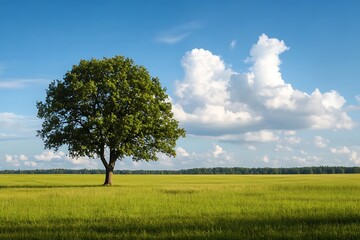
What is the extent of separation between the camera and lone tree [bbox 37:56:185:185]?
5103 cm

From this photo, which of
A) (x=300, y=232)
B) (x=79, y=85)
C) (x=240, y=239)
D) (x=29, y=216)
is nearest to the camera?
(x=240, y=239)

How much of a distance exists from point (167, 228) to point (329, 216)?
768cm

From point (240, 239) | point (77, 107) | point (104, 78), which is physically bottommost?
point (240, 239)

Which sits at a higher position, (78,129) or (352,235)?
(78,129)

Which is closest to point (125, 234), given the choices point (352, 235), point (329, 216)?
point (352, 235)

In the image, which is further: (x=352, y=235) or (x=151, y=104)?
(x=151, y=104)

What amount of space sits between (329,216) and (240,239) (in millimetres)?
7342

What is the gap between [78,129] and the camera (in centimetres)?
5209

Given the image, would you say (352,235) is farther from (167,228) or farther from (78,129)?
(78,129)

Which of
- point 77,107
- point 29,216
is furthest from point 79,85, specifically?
point 29,216

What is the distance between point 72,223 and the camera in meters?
17.5

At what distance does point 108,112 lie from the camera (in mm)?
52375

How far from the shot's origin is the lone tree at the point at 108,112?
51031mm

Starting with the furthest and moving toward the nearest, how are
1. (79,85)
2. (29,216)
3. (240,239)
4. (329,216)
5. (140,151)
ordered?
(140,151) → (79,85) → (29,216) → (329,216) → (240,239)
